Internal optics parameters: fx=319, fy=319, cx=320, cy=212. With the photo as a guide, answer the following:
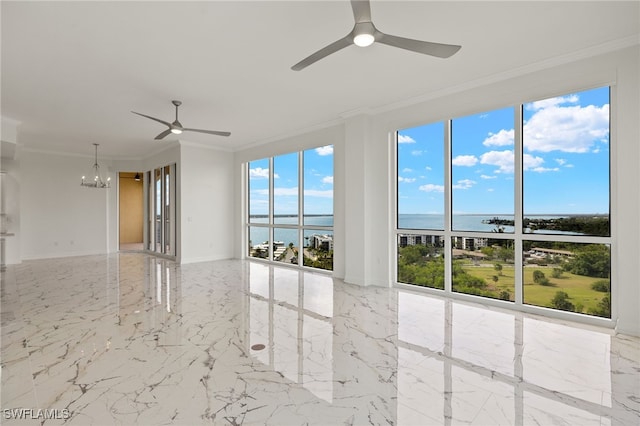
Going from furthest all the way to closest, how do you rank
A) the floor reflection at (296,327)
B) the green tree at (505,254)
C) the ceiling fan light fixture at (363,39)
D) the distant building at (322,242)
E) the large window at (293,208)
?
the large window at (293,208) < the distant building at (322,242) < the green tree at (505,254) < the floor reflection at (296,327) < the ceiling fan light fixture at (363,39)

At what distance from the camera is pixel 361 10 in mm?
2113

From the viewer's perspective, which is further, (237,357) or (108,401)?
(237,357)

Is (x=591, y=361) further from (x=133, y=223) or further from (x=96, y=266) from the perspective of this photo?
(x=133, y=223)

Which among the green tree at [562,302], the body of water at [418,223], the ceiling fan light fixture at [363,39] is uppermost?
the ceiling fan light fixture at [363,39]

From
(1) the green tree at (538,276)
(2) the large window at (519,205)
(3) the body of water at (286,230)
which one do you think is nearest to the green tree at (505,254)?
(2) the large window at (519,205)

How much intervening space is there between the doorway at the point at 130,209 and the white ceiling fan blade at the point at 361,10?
39.7ft

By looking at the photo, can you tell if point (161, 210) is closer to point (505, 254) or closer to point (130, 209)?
point (130, 209)

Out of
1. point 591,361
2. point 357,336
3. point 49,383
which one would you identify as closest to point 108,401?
point 49,383

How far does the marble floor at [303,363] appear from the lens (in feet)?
6.57

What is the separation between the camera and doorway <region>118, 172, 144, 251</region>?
1220 cm

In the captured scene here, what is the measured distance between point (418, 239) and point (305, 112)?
2798 millimetres

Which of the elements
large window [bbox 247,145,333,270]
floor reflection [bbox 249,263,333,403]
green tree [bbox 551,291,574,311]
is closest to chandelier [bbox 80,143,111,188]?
large window [bbox 247,145,333,270]

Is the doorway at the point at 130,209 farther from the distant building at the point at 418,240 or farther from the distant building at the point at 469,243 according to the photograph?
the distant building at the point at 469,243

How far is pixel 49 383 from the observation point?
A: 230 cm
